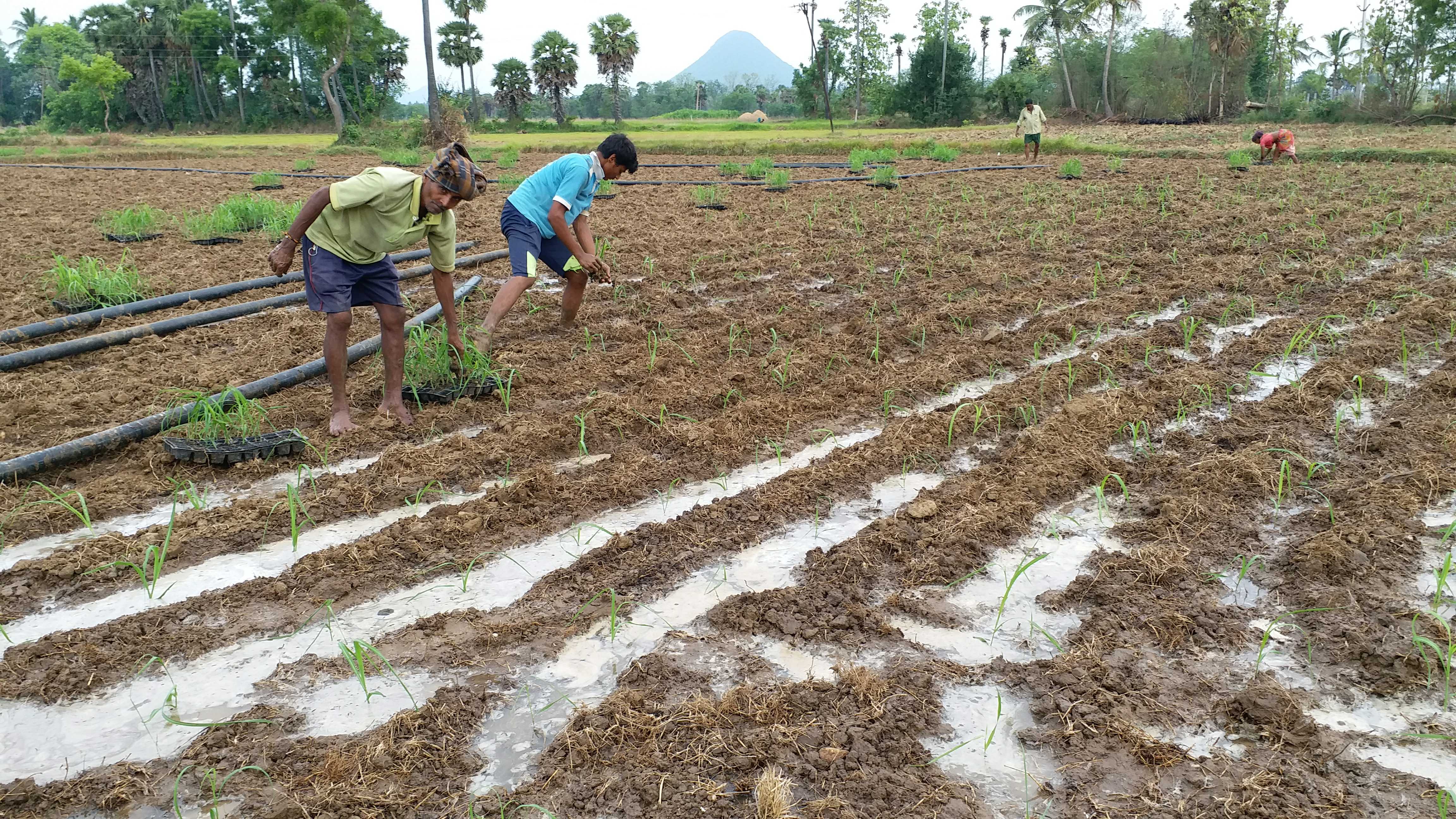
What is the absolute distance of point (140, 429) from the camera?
351 cm

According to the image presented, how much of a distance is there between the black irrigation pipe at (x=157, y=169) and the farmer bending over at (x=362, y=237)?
12200 mm

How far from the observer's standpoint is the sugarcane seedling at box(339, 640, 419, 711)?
2121 mm

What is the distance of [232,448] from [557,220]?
2.03 metres

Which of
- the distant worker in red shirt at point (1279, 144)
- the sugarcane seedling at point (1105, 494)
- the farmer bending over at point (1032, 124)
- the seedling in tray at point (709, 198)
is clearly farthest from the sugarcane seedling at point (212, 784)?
the distant worker in red shirt at point (1279, 144)

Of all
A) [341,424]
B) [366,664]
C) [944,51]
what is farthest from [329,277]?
[944,51]

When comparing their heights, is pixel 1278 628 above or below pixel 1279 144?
below

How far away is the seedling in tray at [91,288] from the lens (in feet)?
17.8

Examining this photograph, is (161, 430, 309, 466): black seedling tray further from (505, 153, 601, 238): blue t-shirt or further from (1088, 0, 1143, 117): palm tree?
(1088, 0, 1143, 117): palm tree

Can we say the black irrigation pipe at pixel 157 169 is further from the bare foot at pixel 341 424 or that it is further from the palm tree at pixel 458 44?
the palm tree at pixel 458 44

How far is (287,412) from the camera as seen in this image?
389 cm

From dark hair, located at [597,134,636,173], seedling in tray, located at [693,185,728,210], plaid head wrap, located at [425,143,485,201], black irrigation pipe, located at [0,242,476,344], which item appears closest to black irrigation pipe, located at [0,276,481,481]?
black irrigation pipe, located at [0,242,476,344]

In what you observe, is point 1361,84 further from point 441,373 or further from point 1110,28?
point 441,373

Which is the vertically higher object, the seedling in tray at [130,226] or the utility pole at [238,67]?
the utility pole at [238,67]

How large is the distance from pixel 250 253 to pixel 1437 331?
8527 mm
